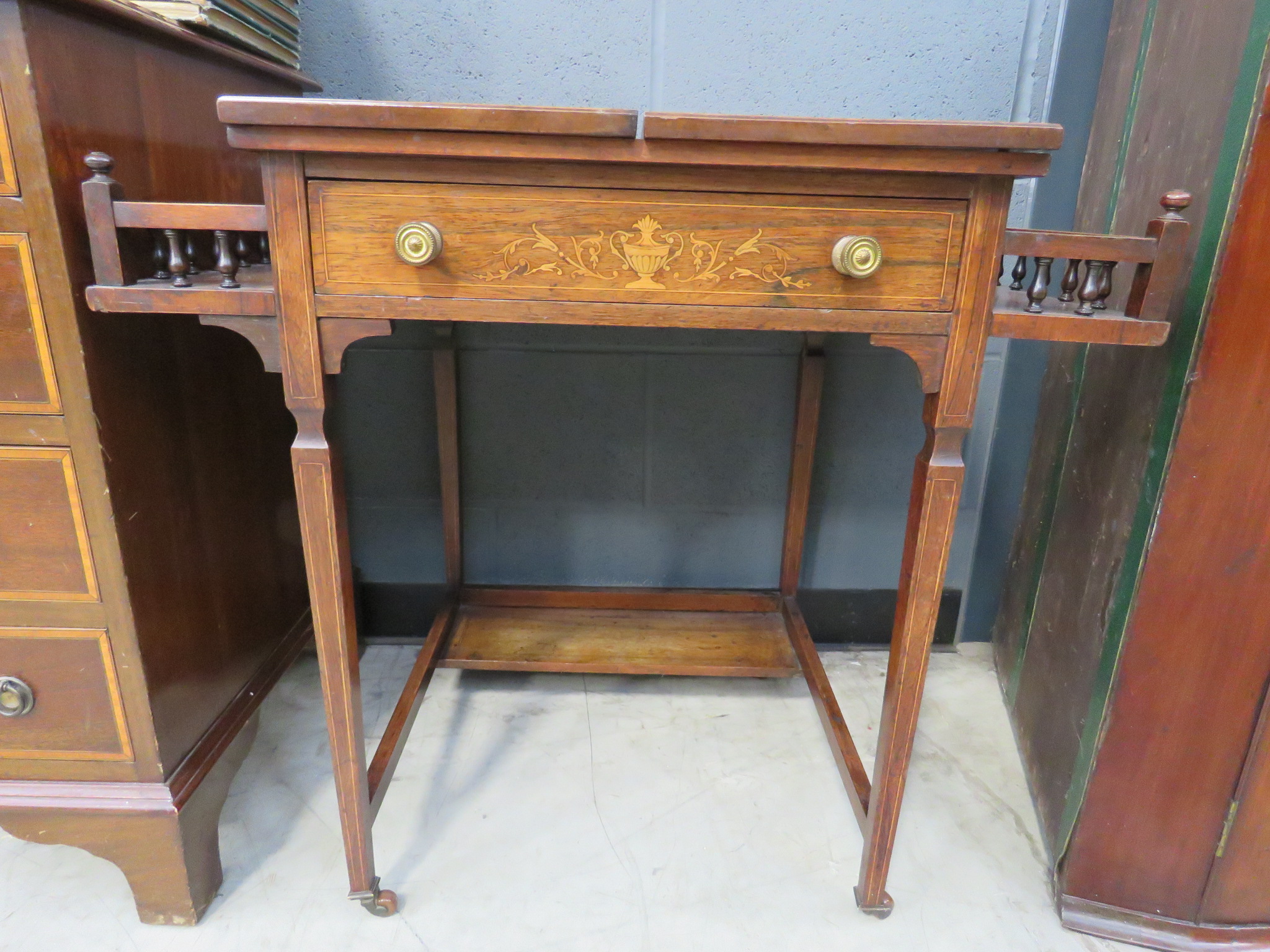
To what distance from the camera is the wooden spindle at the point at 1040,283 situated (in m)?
0.93

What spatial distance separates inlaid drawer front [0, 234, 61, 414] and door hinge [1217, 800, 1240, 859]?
1.70 m

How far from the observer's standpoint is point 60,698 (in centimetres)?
110

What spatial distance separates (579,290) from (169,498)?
28.2 inches

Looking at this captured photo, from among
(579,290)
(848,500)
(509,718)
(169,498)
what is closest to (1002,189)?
(579,290)

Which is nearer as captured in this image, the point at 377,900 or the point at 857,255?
the point at 857,255

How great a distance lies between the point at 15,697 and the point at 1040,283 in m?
1.47

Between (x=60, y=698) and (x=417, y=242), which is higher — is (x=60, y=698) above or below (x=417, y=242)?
below

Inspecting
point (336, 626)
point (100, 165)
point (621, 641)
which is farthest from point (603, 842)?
point (100, 165)

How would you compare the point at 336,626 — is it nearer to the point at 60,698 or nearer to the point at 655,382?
the point at 60,698

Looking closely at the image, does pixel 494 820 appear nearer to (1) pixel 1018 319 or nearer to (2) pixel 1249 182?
(1) pixel 1018 319

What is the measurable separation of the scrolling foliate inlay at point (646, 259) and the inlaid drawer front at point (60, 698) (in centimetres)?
78

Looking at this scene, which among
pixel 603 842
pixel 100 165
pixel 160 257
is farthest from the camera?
pixel 603 842

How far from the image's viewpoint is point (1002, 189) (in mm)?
902

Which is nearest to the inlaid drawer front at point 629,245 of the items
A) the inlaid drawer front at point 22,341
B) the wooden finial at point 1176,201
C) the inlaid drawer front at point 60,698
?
the wooden finial at point 1176,201
